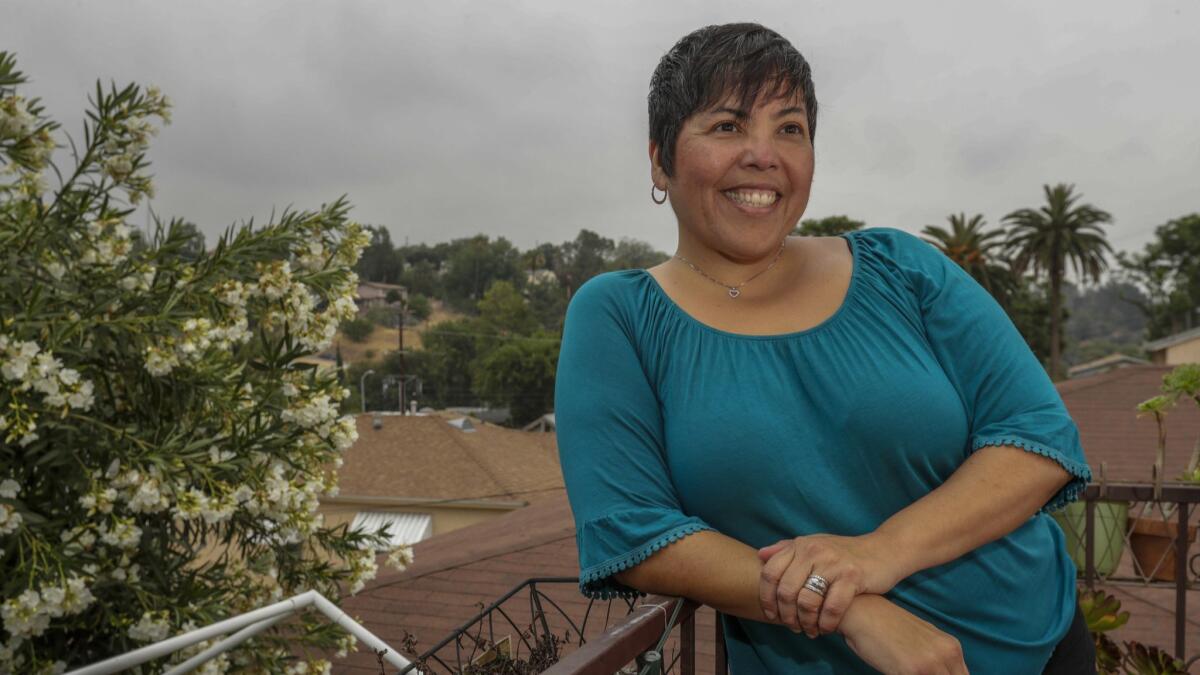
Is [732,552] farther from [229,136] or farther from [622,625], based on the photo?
[229,136]

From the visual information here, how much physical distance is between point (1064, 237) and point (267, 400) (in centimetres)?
5140

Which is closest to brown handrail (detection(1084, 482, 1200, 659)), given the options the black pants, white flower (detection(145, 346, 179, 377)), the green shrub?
the black pants

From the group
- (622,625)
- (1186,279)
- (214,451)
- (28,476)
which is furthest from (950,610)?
(1186,279)

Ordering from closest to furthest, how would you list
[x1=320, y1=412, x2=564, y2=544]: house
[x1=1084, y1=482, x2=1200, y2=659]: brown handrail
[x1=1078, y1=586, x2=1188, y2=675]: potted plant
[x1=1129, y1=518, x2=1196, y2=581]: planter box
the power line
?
[x1=1078, y1=586, x2=1188, y2=675]: potted plant < [x1=1084, y1=482, x2=1200, y2=659]: brown handrail < [x1=1129, y1=518, x2=1196, y2=581]: planter box < [x1=320, y1=412, x2=564, y2=544]: house < the power line

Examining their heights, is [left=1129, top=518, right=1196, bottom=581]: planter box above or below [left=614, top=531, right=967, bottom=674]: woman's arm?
below

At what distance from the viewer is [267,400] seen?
4.36m

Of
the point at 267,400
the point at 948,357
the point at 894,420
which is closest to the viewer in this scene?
the point at 894,420

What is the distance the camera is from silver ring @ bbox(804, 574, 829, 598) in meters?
1.27

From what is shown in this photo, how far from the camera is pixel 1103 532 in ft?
15.8

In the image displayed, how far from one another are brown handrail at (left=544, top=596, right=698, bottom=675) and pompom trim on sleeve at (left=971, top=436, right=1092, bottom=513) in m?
0.50

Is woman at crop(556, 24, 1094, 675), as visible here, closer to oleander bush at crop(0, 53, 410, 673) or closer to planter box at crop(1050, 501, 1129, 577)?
oleander bush at crop(0, 53, 410, 673)

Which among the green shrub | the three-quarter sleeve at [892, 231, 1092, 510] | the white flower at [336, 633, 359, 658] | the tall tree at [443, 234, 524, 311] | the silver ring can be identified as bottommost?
the white flower at [336, 633, 359, 658]

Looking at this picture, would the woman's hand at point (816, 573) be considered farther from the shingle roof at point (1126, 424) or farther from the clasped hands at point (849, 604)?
the shingle roof at point (1126, 424)

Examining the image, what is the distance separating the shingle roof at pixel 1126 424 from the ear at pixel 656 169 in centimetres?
1008
